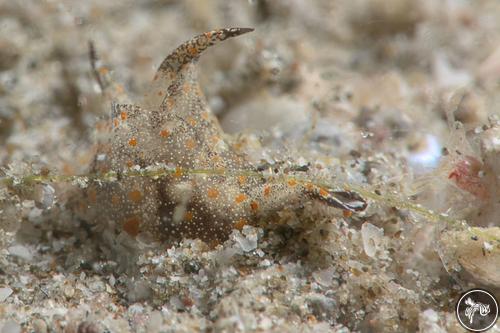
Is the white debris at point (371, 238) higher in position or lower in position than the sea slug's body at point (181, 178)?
lower

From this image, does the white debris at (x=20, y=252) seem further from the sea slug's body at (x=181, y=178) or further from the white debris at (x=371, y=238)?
the white debris at (x=371, y=238)

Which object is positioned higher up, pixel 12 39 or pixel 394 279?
pixel 12 39

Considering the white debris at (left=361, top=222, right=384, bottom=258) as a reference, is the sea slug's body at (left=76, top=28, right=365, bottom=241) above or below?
above

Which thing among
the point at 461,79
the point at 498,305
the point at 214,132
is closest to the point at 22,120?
the point at 214,132

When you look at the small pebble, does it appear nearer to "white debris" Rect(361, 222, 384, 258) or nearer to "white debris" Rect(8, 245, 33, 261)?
"white debris" Rect(8, 245, 33, 261)

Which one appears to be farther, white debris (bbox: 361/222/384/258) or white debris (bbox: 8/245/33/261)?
white debris (bbox: 8/245/33/261)

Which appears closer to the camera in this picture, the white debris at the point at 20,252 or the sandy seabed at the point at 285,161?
the sandy seabed at the point at 285,161

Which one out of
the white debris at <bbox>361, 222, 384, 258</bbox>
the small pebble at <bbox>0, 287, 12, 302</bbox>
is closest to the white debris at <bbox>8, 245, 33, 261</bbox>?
the small pebble at <bbox>0, 287, 12, 302</bbox>

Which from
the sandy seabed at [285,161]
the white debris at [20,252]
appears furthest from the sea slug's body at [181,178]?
the white debris at [20,252]

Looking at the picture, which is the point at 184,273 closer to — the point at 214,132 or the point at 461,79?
the point at 214,132
